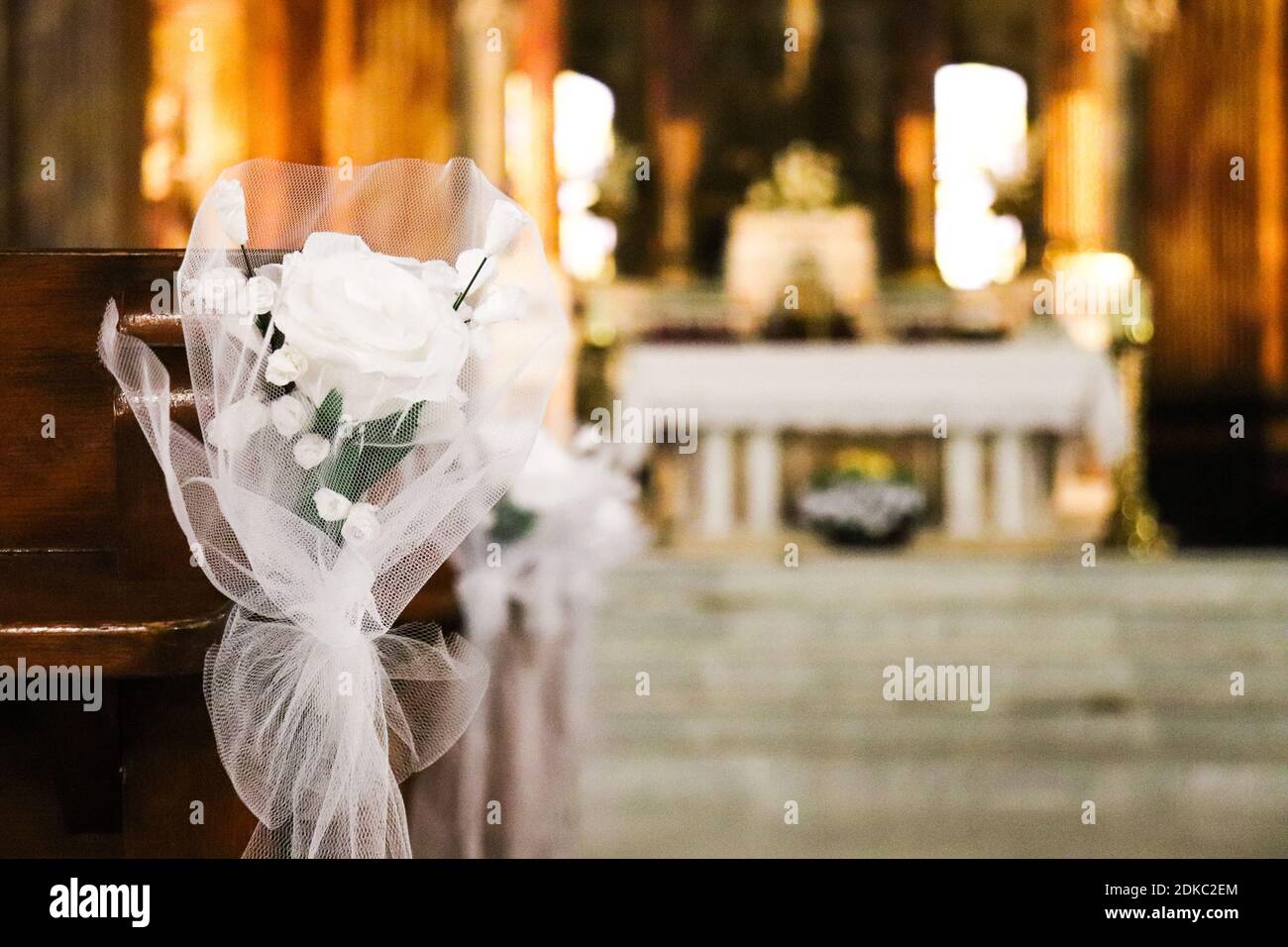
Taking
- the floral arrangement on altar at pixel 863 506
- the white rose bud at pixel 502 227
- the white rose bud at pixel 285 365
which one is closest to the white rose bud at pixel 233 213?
the white rose bud at pixel 285 365

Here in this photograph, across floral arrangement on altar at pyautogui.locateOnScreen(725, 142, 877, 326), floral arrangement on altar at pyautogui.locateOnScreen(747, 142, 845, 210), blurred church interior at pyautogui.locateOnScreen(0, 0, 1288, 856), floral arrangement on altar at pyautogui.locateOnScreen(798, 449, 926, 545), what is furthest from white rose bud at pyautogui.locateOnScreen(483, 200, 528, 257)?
floral arrangement on altar at pyautogui.locateOnScreen(747, 142, 845, 210)

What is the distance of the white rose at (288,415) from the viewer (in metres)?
1.11

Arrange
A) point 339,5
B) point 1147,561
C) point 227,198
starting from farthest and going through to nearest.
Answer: point 339,5 → point 1147,561 → point 227,198

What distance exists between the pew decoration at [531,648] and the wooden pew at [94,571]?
495mm

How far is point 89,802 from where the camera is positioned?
1.24m

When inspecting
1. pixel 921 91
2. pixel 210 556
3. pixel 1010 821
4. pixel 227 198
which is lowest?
pixel 1010 821

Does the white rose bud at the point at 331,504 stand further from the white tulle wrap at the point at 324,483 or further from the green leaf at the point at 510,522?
the green leaf at the point at 510,522

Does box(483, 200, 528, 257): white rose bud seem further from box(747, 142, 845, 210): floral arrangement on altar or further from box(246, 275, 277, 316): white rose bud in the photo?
box(747, 142, 845, 210): floral arrangement on altar

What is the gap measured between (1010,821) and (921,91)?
27.2ft

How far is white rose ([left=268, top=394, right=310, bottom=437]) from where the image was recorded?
1113 mm

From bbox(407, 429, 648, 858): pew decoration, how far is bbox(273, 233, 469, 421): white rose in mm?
838

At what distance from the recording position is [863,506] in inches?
263
